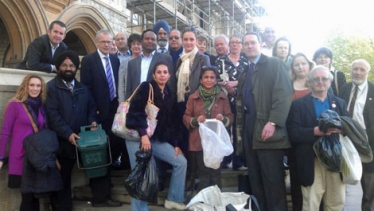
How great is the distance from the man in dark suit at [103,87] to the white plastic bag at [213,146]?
1.43m

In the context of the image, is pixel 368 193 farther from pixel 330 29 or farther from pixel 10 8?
pixel 330 29

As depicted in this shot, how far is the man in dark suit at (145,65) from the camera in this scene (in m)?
4.21

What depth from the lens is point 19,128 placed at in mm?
3723

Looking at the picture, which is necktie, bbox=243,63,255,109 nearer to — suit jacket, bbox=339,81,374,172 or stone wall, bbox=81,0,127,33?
suit jacket, bbox=339,81,374,172

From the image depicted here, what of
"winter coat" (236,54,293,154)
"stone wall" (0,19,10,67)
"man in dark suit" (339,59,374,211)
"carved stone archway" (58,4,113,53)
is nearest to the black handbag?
"winter coat" (236,54,293,154)

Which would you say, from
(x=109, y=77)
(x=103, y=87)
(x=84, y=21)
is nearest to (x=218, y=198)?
(x=103, y=87)

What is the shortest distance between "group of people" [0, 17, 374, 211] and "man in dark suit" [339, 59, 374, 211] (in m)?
0.01

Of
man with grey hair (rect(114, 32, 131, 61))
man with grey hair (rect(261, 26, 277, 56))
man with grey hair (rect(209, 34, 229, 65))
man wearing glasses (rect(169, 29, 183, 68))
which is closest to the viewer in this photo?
man with grey hair (rect(209, 34, 229, 65))

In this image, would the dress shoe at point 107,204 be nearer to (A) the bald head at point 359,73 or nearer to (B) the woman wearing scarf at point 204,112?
(B) the woman wearing scarf at point 204,112

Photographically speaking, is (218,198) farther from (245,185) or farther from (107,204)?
(107,204)

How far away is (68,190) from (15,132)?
95cm

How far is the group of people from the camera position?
3314mm

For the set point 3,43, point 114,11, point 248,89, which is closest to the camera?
point 248,89

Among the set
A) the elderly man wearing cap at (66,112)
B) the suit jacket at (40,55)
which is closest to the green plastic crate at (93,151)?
the elderly man wearing cap at (66,112)
